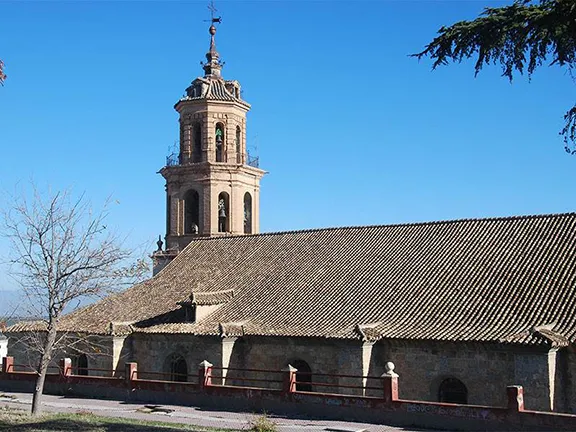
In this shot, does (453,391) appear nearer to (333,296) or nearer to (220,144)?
(333,296)

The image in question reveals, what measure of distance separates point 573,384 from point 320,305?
919 cm

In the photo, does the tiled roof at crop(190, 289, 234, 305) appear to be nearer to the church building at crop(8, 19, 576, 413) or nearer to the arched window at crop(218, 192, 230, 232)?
the church building at crop(8, 19, 576, 413)

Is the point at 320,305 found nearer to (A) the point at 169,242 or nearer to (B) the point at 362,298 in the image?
(B) the point at 362,298

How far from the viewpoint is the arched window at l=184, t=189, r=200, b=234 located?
37281 millimetres

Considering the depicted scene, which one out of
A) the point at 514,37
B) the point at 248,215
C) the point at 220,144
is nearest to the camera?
the point at 514,37

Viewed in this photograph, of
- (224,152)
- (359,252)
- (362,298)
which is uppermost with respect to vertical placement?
(224,152)

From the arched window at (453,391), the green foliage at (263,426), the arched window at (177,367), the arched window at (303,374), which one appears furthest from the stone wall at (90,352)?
the arched window at (453,391)

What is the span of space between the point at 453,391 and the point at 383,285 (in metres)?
5.31

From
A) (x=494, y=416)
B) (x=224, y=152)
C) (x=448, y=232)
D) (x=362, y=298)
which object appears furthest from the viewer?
(x=224, y=152)

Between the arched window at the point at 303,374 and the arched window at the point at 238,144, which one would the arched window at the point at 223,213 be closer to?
the arched window at the point at 238,144

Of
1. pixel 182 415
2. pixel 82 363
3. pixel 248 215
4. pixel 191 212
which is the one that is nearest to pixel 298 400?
pixel 182 415

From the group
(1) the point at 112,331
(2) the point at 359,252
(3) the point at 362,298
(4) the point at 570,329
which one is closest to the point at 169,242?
(1) the point at 112,331

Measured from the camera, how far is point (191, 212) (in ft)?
124

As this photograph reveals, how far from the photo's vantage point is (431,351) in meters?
22.5
